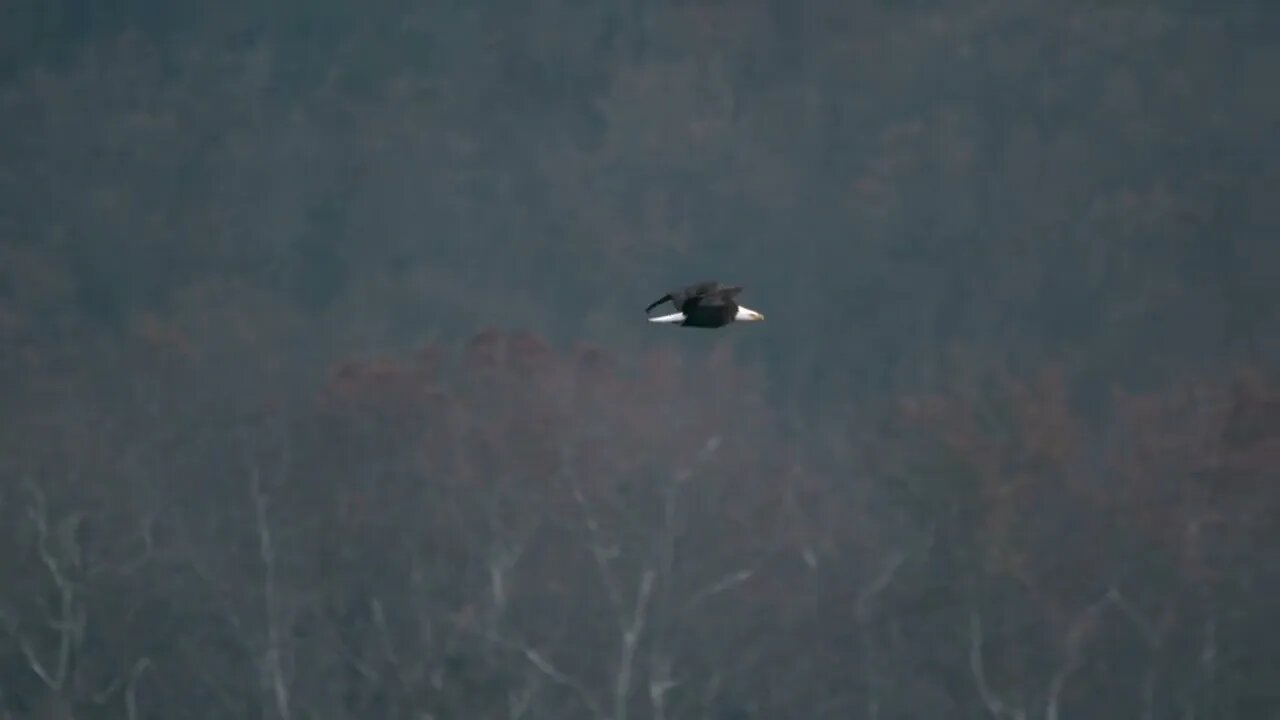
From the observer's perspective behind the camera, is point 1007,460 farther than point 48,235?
No

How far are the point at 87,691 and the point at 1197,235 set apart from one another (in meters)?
10.8

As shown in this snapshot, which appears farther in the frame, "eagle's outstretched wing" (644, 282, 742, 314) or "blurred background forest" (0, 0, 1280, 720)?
"blurred background forest" (0, 0, 1280, 720)

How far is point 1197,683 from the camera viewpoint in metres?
18.2

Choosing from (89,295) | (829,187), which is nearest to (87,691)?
(89,295)

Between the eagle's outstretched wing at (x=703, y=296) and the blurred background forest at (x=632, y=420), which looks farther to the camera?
the blurred background forest at (x=632, y=420)

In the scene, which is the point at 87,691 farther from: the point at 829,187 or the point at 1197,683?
the point at 1197,683

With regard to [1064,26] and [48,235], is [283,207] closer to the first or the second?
[48,235]

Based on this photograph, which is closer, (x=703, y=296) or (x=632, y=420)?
(x=703, y=296)

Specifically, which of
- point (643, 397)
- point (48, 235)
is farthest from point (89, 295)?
point (643, 397)

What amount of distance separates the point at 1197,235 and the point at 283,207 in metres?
8.37

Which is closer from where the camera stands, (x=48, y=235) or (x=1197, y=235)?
(x=1197, y=235)

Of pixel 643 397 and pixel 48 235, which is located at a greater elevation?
pixel 48 235

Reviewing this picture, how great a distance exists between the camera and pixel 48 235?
2019 centimetres

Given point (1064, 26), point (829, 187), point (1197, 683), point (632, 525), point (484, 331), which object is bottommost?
point (1197, 683)
